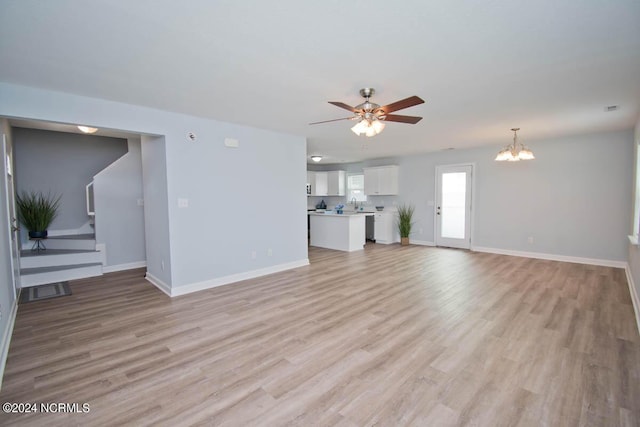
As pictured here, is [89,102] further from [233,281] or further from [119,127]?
[233,281]

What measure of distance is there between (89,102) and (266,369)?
3.48m

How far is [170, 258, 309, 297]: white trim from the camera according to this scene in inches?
166

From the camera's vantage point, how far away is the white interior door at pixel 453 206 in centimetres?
722

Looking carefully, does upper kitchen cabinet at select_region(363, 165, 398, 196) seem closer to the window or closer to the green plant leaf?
the window

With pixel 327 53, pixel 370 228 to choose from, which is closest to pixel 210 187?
pixel 327 53

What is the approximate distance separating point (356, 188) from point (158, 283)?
22.3 feet

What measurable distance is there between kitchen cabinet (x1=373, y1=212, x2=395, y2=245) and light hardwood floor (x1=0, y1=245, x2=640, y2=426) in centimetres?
393

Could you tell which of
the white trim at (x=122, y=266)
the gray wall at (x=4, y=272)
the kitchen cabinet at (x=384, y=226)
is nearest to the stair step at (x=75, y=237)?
the white trim at (x=122, y=266)

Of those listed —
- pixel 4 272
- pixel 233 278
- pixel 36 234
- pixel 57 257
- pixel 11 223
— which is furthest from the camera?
pixel 36 234

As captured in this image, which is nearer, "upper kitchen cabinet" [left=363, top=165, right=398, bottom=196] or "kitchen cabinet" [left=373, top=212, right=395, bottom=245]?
"kitchen cabinet" [left=373, top=212, right=395, bottom=245]

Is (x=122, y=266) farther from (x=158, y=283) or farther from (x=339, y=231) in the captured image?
(x=339, y=231)

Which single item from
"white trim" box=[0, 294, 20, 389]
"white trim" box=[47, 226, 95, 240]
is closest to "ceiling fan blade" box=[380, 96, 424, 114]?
"white trim" box=[0, 294, 20, 389]

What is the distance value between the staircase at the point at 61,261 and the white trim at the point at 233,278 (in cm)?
215

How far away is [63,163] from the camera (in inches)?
227
